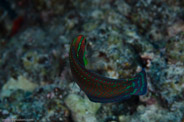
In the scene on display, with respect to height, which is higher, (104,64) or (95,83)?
(95,83)

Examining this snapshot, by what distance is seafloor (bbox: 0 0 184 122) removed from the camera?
3736 millimetres

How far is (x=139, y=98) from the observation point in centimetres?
391

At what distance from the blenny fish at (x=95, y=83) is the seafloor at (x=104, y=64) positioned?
0.66 metres

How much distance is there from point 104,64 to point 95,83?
139 centimetres

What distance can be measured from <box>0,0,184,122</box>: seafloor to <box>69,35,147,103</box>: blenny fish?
657 mm

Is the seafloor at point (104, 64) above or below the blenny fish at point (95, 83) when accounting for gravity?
below

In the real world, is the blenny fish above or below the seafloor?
above

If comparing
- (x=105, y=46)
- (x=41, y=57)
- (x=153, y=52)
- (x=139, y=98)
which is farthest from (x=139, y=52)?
(x=41, y=57)

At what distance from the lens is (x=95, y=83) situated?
8.93ft

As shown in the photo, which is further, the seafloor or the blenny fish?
the seafloor

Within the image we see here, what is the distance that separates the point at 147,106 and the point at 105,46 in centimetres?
180

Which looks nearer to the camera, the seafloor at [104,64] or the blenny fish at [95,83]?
the blenny fish at [95,83]

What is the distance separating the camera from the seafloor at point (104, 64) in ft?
12.3

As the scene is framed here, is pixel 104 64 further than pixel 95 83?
Yes
